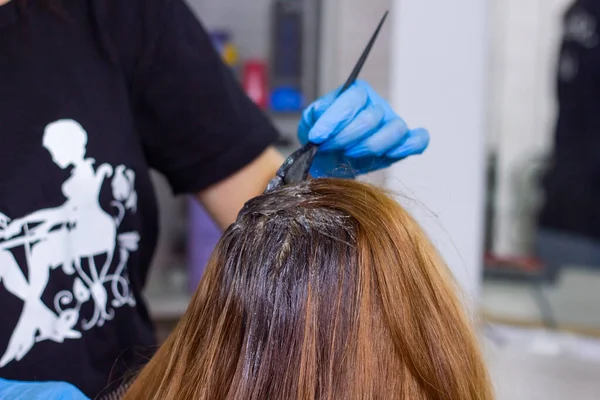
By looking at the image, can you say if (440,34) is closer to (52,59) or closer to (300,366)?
(52,59)

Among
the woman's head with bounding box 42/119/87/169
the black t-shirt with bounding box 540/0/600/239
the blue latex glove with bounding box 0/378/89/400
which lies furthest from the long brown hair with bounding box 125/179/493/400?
the black t-shirt with bounding box 540/0/600/239

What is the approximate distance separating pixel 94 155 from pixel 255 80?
131 centimetres

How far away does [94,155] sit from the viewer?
0.72 metres

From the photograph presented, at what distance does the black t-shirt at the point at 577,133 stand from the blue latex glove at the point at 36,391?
5.47ft

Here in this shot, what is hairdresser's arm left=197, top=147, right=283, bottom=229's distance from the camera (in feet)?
2.77

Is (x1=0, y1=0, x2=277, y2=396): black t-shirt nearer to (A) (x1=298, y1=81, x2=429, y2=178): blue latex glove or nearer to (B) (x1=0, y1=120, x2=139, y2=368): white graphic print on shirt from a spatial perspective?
(B) (x1=0, y1=120, x2=139, y2=368): white graphic print on shirt

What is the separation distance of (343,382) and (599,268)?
1635 millimetres

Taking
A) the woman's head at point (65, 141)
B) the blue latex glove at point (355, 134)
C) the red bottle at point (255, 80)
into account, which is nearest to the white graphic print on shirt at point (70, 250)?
the woman's head at point (65, 141)

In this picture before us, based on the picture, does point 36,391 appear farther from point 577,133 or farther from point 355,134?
point 577,133

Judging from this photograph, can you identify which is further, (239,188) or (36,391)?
(239,188)

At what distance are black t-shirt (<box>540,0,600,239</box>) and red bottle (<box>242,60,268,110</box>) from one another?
0.94 meters

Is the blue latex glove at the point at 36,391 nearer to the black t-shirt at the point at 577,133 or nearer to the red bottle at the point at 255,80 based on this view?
the red bottle at the point at 255,80

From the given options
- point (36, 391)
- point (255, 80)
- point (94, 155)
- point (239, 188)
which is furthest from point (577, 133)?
point (36, 391)

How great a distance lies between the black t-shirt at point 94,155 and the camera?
0.68 m
